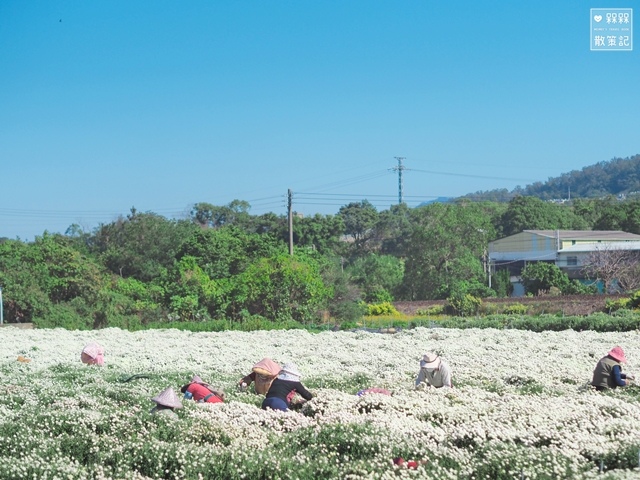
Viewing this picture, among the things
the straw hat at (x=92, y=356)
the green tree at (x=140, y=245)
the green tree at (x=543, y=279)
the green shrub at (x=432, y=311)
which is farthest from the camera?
the green tree at (x=140, y=245)

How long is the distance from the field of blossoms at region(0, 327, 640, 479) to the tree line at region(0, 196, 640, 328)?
2208 cm

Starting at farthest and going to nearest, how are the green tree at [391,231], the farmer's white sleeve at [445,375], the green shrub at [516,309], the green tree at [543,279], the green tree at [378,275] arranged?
the green tree at [391,231] < the green tree at [378,275] < the green tree at [543,279] < the green shrub at [516,309] < the farmer's white sleeve at [445,375]

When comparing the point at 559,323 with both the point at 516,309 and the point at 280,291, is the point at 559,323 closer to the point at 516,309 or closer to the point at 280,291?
the point at 516,309

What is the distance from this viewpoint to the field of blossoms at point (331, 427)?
9.36 metres

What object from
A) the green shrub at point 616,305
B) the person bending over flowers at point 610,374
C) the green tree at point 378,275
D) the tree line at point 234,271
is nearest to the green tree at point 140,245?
the tree line at point 234,271

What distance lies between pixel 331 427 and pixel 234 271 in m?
39.8

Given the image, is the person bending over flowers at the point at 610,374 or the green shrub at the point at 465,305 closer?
the person bending over flowers at the point at 610,374

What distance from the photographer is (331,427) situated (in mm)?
11195

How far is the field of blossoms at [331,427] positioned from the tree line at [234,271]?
2208cm

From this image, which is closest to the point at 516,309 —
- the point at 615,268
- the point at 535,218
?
the point at 615,268

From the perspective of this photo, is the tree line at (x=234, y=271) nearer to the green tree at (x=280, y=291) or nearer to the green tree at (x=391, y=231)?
the green tree at (x=280, y=291)

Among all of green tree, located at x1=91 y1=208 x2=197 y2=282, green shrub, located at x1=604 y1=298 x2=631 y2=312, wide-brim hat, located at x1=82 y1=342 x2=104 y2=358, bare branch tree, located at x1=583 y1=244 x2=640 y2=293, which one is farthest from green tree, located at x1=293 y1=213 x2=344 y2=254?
wide-brim hat, located at x1=82 y1=342 x2=104 y2=358

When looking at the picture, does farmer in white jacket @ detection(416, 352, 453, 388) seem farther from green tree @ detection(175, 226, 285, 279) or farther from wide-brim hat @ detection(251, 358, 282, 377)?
green tree @ detection(175, 226, 285, 279)

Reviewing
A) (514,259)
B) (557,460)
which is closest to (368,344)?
(557,460)
